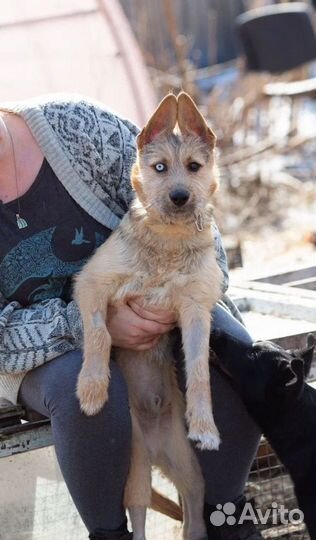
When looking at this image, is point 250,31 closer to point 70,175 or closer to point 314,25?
point 314,25

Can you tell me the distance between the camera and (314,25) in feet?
28.2

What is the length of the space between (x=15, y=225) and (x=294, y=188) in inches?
184

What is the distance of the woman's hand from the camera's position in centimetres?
274

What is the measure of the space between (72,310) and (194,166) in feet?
1.69

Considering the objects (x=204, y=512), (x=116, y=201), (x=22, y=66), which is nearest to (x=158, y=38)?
(x=22, y=66)

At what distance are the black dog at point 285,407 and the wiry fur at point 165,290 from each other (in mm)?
117

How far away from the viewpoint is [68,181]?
2.84 meters

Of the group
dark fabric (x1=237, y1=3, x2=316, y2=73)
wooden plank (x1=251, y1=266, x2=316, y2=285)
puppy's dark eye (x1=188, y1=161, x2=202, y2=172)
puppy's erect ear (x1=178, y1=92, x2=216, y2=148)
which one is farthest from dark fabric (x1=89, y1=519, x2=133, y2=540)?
dark fabric (x1=237, y1=3, x2=316, y2=73)

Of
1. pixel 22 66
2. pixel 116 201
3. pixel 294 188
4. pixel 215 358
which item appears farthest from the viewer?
pixel 294 188

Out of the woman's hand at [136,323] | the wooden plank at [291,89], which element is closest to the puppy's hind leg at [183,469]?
the woman's hand at [136,323]

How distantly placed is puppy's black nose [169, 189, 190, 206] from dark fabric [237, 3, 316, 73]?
5.52 meters

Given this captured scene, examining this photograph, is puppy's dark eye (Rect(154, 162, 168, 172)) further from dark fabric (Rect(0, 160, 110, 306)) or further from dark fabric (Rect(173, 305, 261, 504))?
dark fabric (Rect(173, 305, 261, 504))

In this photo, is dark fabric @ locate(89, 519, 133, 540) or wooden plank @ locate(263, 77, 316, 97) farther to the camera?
wooden plank @ locate(263, 77, 316, 97)

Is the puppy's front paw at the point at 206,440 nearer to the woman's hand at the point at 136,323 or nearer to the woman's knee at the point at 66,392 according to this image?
the woman's knee at the point at 66,392
